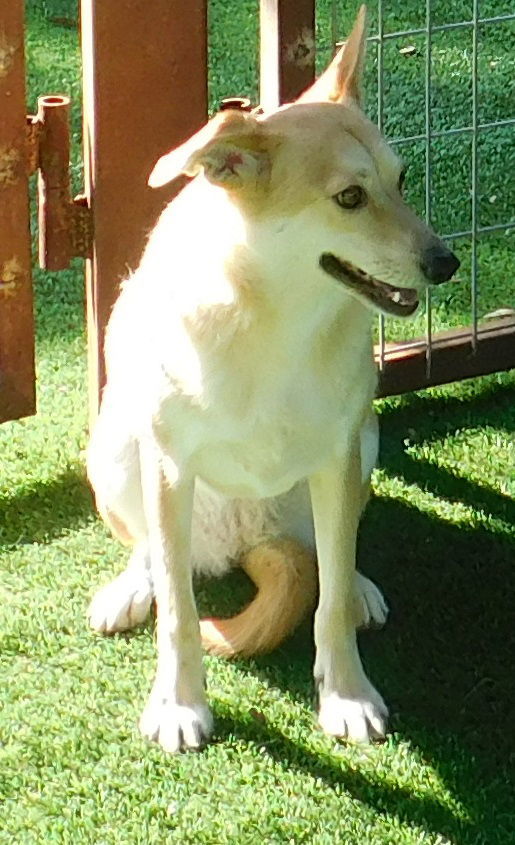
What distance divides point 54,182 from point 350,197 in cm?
109

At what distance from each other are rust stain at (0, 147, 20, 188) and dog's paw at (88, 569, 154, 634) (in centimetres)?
91

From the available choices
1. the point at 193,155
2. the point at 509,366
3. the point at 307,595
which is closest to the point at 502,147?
the point at 509,366

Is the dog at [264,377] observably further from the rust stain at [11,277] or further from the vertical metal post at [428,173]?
the vertical metal post at [428,173]

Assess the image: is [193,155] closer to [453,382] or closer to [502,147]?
[453,382]

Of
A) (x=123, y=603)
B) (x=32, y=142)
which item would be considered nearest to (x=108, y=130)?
(x=32, y=142)

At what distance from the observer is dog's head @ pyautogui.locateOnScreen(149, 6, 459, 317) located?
2330 mm

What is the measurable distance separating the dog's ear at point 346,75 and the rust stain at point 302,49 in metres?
0.61

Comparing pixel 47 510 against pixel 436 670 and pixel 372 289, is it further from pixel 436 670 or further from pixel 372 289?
pixel 372 289

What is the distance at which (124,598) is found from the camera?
3012 mm

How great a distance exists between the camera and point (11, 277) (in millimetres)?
3240

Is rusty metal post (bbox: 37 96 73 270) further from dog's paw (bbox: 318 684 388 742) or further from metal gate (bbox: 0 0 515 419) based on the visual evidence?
dog's paw (bbox: 318 684 388 742)

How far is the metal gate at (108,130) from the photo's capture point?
123 inches

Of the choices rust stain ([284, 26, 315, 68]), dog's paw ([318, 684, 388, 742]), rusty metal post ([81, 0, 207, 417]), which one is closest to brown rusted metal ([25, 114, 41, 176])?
rusty metal post ([81, 0, 207, 417])

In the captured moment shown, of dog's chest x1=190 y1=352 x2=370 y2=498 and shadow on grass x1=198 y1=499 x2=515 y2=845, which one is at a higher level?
dog's chest x1=190 y1=352 x2=370 y2=498
